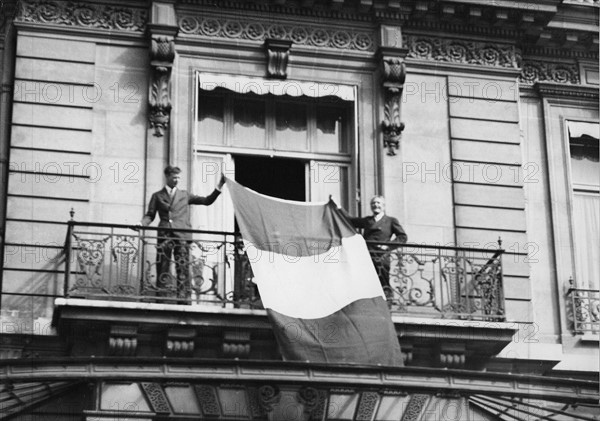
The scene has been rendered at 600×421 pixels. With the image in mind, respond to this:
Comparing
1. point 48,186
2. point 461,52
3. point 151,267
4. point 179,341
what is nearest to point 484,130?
point 461,52

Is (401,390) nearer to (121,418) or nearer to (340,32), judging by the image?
(121,418)

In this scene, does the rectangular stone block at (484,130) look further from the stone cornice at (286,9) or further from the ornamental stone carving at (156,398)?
the ornamental stone carving at (156,398)

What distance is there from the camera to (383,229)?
21.5 metres

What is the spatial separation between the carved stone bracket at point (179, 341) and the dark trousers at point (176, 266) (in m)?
0.57

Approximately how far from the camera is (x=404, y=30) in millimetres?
23516

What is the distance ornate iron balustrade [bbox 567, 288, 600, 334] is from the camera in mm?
22531

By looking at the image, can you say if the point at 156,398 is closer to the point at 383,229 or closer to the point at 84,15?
the point at 383,229

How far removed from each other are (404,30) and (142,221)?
18.2 feet

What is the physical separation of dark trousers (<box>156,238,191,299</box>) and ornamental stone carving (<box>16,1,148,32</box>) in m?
3.66

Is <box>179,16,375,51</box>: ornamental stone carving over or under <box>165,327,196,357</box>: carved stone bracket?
over

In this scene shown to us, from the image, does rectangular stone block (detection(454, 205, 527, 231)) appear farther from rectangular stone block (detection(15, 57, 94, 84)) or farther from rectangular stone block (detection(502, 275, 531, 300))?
rectangular stone block (detection(15, 57, 94, 84))

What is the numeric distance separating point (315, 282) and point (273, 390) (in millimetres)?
1532

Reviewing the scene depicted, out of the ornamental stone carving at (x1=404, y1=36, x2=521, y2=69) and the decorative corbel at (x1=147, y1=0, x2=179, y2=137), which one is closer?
the decorative corbel at (x1=147, y1=0, x2=179, y2=137)

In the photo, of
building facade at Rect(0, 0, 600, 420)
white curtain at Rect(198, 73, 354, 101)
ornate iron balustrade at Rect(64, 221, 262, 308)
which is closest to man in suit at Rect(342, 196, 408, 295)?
building facade at Rect(0, 0, 600, 420)
